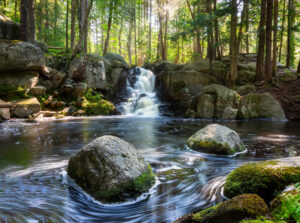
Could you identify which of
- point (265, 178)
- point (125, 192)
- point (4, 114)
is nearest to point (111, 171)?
point (125, 192)

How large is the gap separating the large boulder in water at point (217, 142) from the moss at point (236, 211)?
330cm

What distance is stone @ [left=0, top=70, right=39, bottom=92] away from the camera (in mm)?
12172

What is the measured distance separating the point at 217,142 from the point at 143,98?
11493 millimetres

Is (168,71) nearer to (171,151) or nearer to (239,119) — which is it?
(239,119)

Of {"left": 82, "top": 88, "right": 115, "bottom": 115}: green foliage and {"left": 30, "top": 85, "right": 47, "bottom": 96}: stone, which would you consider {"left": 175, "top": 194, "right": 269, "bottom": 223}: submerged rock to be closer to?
{"left": 82, "top": 88, "right": 115, "bottom": 115}: green foliage

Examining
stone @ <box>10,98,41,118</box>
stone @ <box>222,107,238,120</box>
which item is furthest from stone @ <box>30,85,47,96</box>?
stone @ <box>222,107,238,120</box>

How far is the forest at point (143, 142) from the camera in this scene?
9.33ft

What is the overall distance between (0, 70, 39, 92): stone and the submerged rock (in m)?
13.1

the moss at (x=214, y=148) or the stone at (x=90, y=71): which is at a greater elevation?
the stone at (x=90, y=71)

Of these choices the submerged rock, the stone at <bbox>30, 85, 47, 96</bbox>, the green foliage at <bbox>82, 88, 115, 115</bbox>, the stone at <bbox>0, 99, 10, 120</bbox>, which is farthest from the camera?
the green foliage at <bbox>82, 88, 115, 115</bbox>

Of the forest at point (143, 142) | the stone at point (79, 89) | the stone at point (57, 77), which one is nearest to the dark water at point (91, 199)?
the forest at point (143, 142)

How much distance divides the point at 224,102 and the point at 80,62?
1032cm

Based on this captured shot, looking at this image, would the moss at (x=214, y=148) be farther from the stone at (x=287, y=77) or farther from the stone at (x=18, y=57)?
the stone at (x=287, y=77)

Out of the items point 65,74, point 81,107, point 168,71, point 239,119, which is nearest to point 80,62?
point 65,74
